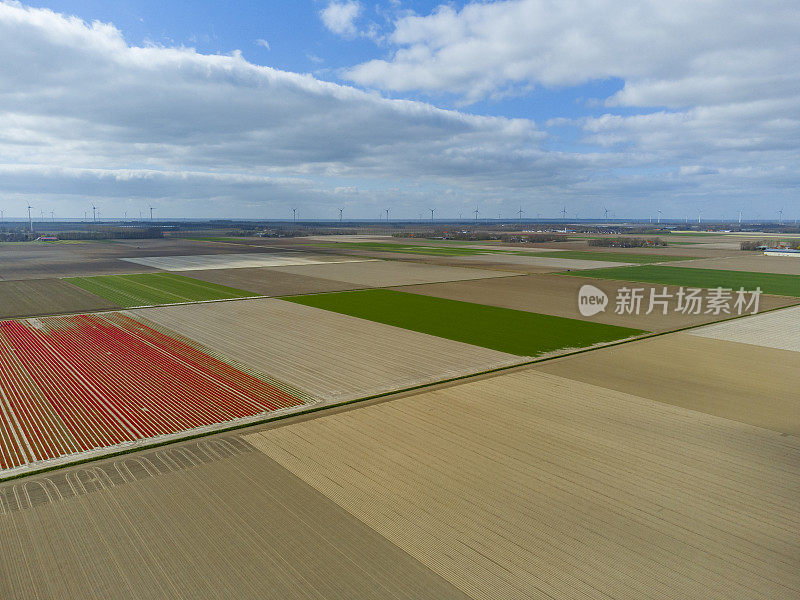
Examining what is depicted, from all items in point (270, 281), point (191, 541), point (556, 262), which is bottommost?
point (191, 541)

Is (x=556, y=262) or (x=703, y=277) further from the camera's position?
(x=556, y=262)

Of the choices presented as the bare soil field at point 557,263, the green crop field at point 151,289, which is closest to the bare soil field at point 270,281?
the green crop field at point 151,289

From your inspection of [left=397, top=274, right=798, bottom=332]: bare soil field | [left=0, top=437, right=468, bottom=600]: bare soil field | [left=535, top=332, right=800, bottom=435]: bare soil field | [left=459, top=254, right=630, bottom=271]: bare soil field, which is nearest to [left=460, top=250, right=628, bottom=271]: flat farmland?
[left=459, top=254, right=630, bottom=271]: bare soil field

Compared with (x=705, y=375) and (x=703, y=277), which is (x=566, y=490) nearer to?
(x=705, y=375)

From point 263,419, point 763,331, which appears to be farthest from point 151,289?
point 763,331

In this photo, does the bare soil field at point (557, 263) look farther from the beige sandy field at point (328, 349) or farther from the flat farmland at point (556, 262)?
the beige sandy field at point (328, 349)

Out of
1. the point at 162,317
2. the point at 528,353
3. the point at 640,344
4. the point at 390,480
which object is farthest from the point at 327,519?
the point at 162,317
